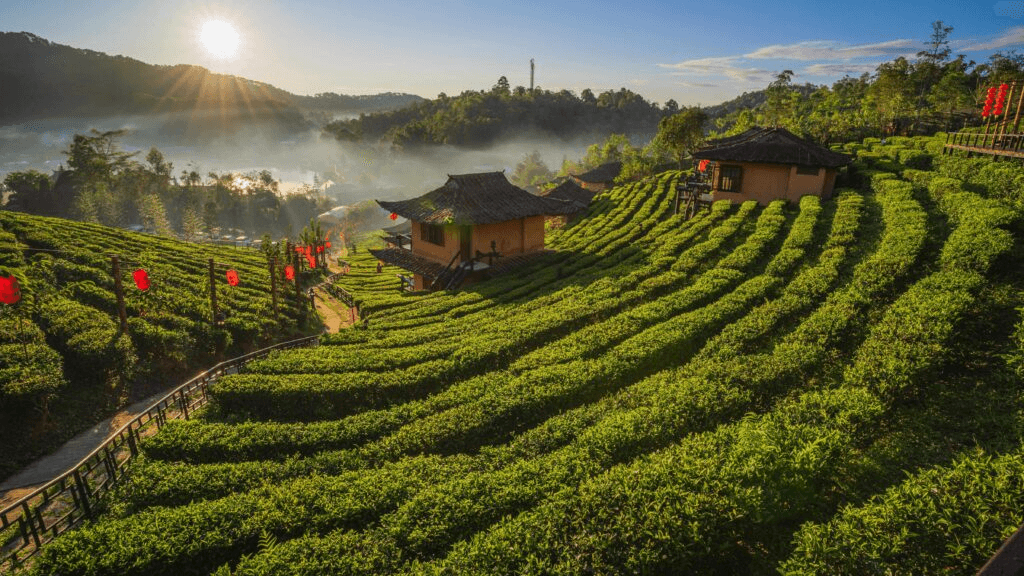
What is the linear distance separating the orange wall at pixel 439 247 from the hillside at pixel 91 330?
8.50 m

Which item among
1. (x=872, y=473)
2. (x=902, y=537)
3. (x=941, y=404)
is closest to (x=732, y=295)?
(x=941, y=404)

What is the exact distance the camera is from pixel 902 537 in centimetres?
554

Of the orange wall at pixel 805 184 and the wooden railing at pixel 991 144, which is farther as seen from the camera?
the orange wall at pixel 805 184

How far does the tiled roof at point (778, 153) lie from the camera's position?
27.4 m

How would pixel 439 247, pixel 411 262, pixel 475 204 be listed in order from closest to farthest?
pixel 475 204, pixel 439 247, pixel 411 262

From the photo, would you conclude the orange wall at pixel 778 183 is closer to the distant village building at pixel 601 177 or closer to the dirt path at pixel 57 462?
the distant village building at pixel 601 177

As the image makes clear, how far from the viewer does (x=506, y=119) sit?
15050 cm

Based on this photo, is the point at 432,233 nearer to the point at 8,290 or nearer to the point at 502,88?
the point at 8,290

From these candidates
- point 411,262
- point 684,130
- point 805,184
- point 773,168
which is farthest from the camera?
point 684,130

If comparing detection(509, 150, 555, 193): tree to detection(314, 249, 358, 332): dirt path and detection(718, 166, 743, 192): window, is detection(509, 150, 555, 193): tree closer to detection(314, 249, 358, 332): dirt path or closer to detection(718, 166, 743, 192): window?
detection(314, 249, 358, 332): dirt path

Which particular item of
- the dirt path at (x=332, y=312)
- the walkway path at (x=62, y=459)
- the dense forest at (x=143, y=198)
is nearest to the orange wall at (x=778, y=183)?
the dirt path at (x=332, y=312)

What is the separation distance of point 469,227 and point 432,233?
3.21 metres

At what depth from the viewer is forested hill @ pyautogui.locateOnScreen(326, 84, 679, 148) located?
142m

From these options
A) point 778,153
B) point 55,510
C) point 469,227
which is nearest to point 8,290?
point 55,510
